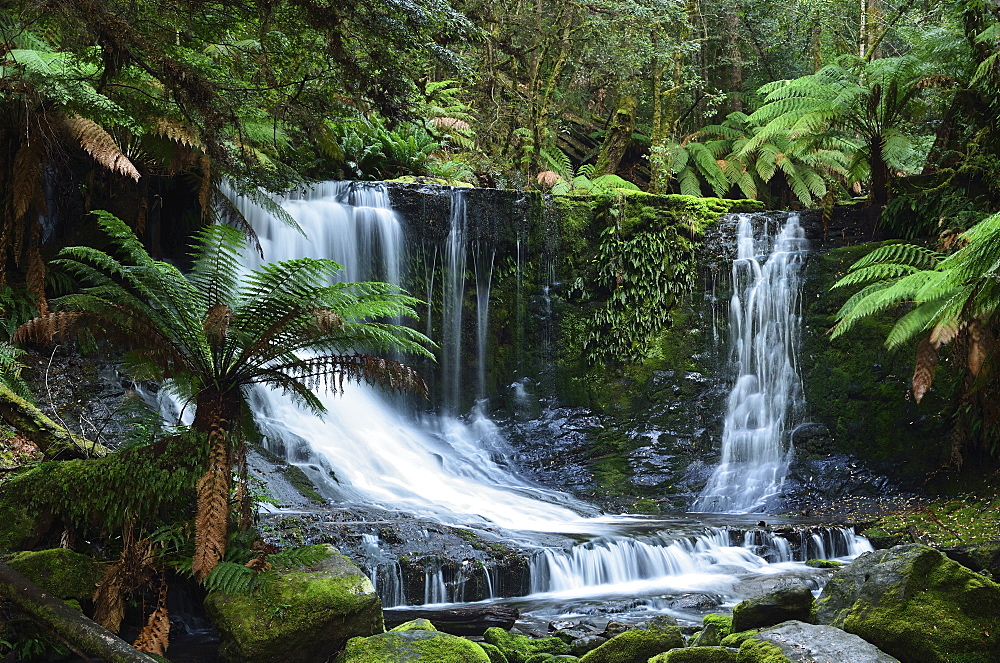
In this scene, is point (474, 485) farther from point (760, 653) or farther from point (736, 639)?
point (760, 653)

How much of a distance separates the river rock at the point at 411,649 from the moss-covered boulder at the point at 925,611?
2112mm

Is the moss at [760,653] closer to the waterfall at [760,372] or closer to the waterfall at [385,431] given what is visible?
the waterfall at [385,431]

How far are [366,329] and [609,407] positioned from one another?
6.92 meters

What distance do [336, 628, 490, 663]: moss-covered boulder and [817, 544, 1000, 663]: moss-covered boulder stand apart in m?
2.11

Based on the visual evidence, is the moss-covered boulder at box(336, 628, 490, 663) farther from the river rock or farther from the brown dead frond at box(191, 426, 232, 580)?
the brown dead frond at box(191, 426, 232, 580)

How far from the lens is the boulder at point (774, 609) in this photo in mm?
4898

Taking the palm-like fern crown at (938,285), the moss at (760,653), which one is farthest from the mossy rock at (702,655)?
the palm-like fern crown at (938,285)

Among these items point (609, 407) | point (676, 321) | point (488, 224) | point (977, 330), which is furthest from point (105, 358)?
point (977, 330)

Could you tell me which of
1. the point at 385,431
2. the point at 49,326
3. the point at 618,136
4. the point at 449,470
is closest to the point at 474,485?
the point at 449,470

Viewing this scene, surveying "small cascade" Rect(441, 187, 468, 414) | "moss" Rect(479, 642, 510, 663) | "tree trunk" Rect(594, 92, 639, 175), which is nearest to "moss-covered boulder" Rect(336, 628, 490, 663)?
"moss" Rect(479, 642, 510, 663)

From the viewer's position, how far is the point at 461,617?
18.2 ft

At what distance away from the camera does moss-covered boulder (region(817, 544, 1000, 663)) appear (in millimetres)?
4035

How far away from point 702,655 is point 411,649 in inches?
58.1

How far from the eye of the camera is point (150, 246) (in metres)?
9.19
